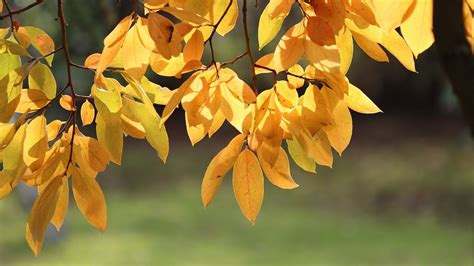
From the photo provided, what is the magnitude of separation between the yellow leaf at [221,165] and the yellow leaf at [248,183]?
1 cm

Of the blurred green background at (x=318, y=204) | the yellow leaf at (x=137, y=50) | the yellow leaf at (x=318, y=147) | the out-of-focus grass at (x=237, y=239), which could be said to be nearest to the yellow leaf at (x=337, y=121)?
the yellow leaf at (x=318, y=147)

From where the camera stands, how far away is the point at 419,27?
0.42 metres

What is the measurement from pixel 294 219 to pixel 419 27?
3.58 m

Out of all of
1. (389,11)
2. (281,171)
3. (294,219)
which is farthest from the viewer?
(294,219)

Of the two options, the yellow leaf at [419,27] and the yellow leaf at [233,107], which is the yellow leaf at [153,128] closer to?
the yellow leaf at [233,107]

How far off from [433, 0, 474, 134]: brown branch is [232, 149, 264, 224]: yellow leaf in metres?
0.13

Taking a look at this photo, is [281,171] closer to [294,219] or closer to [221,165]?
[221,165]

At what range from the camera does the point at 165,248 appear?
137 inches

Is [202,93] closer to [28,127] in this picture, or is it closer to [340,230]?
[28,127]

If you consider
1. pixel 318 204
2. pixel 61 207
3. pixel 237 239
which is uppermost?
pixel 61 207

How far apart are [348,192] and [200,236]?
1.16m

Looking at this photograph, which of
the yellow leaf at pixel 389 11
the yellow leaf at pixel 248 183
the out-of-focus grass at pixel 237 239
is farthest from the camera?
the out-of-focus grass at pixel 237 239

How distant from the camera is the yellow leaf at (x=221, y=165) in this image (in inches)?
19.6

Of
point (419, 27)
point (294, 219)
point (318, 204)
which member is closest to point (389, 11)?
point (419, 27)
